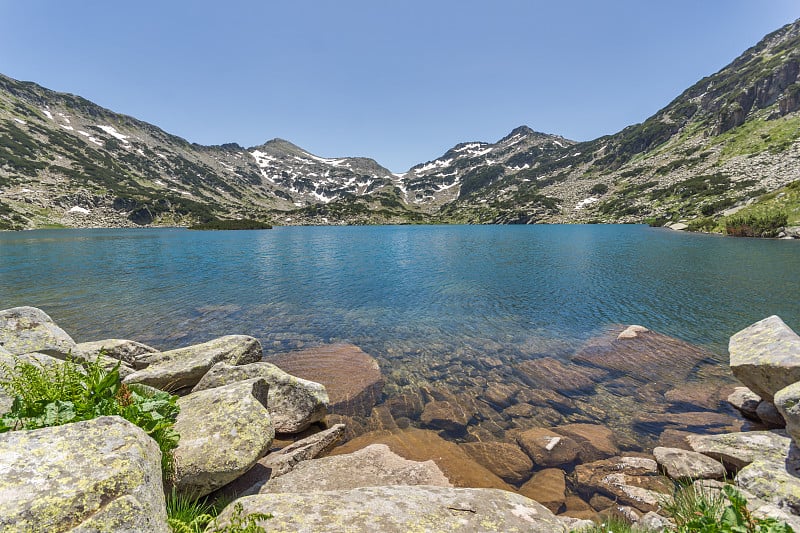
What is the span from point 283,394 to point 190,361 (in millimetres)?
Answer: 5069

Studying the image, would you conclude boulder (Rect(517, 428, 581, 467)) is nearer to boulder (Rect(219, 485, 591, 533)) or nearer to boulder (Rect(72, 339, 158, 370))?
boulder (Rect(219, 485, 591, 533))

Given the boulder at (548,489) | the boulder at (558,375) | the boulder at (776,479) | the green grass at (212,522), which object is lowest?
the boulder at (548,489)

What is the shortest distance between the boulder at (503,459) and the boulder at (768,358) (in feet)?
28.7

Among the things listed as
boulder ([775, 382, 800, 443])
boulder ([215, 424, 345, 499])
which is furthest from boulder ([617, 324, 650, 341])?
boulder ([215, 424, 345, 499])

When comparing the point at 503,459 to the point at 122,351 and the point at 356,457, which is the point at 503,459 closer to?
the point at 356,457

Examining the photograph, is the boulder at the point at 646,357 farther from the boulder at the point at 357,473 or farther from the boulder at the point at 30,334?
the boulder at the point at 30,334

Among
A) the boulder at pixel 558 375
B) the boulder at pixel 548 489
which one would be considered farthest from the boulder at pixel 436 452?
the boulder at pixel 558 375

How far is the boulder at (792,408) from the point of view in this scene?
27.2ft

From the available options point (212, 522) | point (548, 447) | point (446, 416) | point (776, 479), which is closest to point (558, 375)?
point (548, 447)

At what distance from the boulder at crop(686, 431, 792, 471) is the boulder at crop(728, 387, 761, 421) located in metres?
3.40

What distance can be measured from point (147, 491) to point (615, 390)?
18.1m

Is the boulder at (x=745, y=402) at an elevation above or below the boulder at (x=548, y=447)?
above

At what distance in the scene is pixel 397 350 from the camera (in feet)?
69.4

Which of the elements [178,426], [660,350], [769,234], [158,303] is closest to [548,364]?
[660,350]
